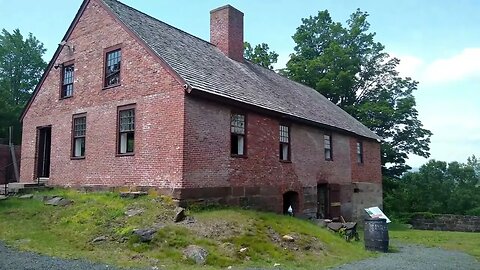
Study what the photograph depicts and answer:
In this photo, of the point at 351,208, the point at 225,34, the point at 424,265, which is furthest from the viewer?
the point at 351,208

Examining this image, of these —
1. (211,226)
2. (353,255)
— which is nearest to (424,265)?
(353,255)

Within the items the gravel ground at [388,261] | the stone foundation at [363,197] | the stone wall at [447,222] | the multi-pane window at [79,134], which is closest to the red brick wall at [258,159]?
the stone foundation at [363,197]

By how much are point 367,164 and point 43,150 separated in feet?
63.0

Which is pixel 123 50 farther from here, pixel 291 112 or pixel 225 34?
pixel 291 112

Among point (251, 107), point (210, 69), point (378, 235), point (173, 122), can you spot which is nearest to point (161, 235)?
point (173, 122)

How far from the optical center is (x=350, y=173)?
2447 centimetres

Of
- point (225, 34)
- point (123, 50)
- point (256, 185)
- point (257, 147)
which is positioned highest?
point (225, 34)

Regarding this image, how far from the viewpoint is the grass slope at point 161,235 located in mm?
10367

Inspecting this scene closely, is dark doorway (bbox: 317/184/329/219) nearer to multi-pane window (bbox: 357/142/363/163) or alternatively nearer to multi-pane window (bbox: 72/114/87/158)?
multi-pane window (bbox: 357/142/363/163)

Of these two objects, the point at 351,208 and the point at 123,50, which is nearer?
the point at 123,50

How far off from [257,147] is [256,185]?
5.11ft

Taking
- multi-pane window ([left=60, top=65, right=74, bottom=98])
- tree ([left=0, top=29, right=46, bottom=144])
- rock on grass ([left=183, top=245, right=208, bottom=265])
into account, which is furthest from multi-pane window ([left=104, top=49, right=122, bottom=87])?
tree ([left=0, top=29, right=46, bottom=144])

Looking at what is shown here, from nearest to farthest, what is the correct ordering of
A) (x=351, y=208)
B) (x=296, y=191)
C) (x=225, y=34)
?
(x=296, y=191)
(x=225, y=34)
(x=351, y=208)

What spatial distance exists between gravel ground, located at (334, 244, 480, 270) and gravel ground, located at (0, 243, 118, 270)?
6196 millimetres
